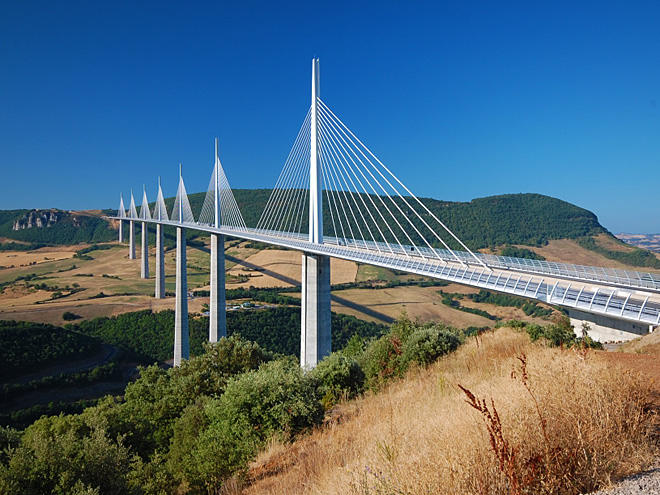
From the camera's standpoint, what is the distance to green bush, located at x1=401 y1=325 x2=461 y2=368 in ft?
38.3

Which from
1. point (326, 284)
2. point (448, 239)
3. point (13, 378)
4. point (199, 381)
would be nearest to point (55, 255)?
point (13, 378)

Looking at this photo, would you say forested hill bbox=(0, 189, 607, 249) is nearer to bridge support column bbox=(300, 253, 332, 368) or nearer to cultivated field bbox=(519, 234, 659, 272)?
cultivated field bbox=(519, 234, 659, 272)

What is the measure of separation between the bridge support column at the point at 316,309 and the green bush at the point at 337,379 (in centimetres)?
1273

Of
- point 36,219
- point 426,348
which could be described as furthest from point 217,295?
point 36,219

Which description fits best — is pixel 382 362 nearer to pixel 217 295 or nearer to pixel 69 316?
pixel 217 295

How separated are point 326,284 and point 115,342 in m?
29.4

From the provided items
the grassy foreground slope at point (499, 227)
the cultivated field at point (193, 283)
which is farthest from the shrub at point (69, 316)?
the grassy foreground slope at point (499, 227)

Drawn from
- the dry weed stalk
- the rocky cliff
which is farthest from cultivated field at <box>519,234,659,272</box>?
the rocky cliff

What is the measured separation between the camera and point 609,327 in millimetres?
10828

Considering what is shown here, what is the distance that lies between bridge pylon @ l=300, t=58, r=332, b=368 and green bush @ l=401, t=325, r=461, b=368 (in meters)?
12.9

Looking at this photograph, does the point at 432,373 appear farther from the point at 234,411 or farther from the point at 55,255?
the point at 55,255

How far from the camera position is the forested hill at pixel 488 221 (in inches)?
3361

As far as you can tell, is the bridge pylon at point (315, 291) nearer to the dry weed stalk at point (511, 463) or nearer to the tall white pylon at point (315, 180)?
the tall white pylon at point (315, 180)

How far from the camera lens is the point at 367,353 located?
1397 cm
